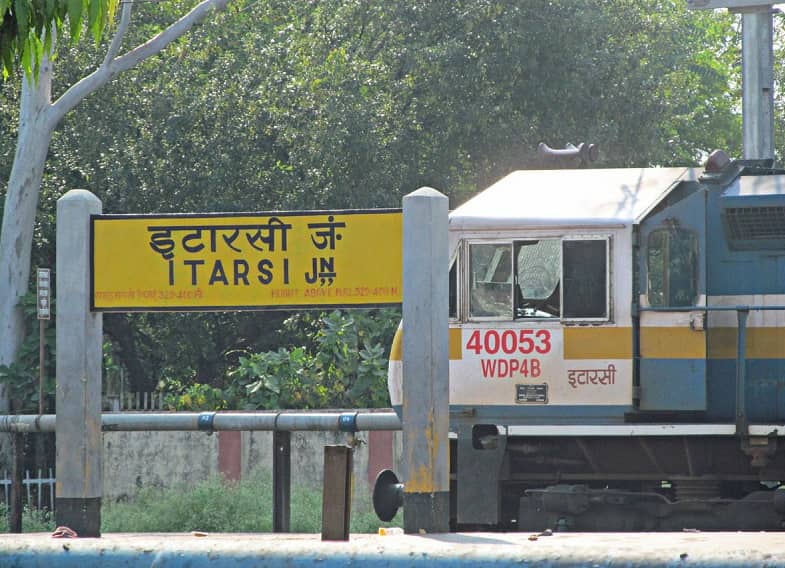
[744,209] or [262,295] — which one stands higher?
[744,209]

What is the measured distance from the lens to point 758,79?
15508 millimetres

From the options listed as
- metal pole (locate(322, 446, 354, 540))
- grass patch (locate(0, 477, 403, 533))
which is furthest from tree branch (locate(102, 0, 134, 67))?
metal pole (locate(322, 446, 354, 540))

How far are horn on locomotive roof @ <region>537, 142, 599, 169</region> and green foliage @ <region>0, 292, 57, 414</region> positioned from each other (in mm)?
10110

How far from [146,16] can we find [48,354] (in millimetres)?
8913

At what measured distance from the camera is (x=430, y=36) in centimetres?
2420

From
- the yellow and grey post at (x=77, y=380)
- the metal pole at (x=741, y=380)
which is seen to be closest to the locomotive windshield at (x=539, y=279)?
the metal pole at (x=741, y=380)

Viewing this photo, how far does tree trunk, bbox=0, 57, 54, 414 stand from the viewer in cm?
2089

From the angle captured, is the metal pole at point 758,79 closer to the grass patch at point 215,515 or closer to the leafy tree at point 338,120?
the grass patch at point 215,515

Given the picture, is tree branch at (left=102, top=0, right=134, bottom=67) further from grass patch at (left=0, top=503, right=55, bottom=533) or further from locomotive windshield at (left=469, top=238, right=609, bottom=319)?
locomotive windshield at (left=469, top=238, right=609, bottom=319)

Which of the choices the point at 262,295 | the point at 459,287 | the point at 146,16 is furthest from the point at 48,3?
the point at 146,16

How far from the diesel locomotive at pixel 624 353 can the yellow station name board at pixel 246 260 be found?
217 cm

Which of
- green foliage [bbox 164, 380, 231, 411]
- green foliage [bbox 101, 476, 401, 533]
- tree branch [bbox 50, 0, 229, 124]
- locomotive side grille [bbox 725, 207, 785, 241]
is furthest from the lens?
tree branch [bbox 50, 0, 229, 124]

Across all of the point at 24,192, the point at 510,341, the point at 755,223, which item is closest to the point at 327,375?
the point at 24,192

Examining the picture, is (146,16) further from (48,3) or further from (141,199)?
(48,3)
